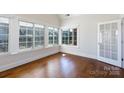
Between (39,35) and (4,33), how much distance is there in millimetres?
1981

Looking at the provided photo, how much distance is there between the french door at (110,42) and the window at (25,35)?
10.1ft

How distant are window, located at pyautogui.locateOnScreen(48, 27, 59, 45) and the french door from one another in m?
2.85

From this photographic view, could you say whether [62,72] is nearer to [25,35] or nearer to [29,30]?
[25,35]

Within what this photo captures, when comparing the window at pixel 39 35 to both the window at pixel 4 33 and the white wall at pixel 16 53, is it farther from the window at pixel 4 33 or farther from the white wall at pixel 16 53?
the window at pixel 4 33

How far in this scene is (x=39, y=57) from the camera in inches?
199

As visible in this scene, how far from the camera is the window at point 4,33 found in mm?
3281

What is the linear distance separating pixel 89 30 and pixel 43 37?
2.45 m

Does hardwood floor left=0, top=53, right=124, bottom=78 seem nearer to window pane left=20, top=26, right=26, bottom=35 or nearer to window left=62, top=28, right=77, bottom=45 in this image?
window pane left=20, top=26, right=26, bottom=35

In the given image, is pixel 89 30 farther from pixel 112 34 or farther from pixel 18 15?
pixel 18 15

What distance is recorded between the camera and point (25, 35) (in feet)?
14.0

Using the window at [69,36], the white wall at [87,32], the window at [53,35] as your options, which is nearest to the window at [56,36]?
the window at [53,35]

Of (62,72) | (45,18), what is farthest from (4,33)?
(45,18)

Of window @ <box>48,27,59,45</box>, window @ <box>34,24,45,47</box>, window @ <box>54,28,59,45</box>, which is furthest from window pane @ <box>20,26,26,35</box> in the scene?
window @ <box>54,28,59,45</box>
